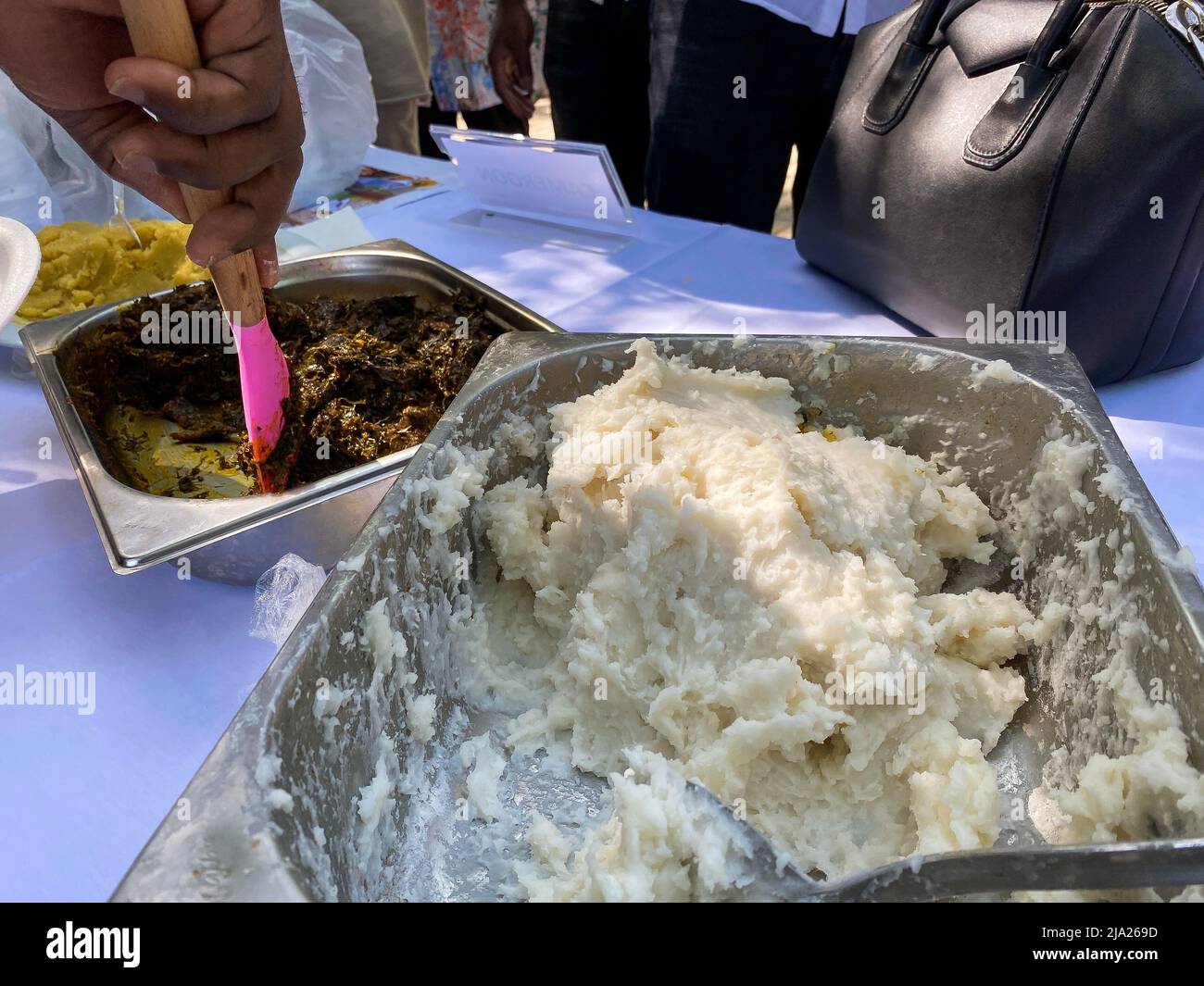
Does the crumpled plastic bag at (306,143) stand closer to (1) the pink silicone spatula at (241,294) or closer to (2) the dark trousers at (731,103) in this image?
(2) the dark trousers at (731,103)

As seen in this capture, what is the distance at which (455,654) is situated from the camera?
893mm

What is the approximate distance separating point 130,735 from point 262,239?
0.59m

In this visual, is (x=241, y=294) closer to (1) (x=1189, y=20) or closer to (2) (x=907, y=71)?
(2) (x=907, y=71)

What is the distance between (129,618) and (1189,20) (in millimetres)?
1676

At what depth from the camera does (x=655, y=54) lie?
7.40ft

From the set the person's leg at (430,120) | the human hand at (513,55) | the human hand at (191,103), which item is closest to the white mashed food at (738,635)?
the human hand at (191,103)

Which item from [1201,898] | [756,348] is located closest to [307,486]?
[756,348]

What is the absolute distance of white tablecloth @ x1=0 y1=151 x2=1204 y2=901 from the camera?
0.82 m

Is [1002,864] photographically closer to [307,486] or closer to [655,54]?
[307,486]

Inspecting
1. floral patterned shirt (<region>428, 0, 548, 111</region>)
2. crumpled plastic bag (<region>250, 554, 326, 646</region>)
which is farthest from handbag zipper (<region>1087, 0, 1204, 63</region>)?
floral patterned shirt (<region>428, 0, 548, 111</region>)

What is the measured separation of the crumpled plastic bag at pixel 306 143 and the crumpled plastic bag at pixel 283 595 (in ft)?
4.07

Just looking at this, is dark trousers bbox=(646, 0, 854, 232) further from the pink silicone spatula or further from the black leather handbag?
the pink silicone spatula

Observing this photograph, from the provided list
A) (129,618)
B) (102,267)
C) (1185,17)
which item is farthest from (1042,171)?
(102,267)
